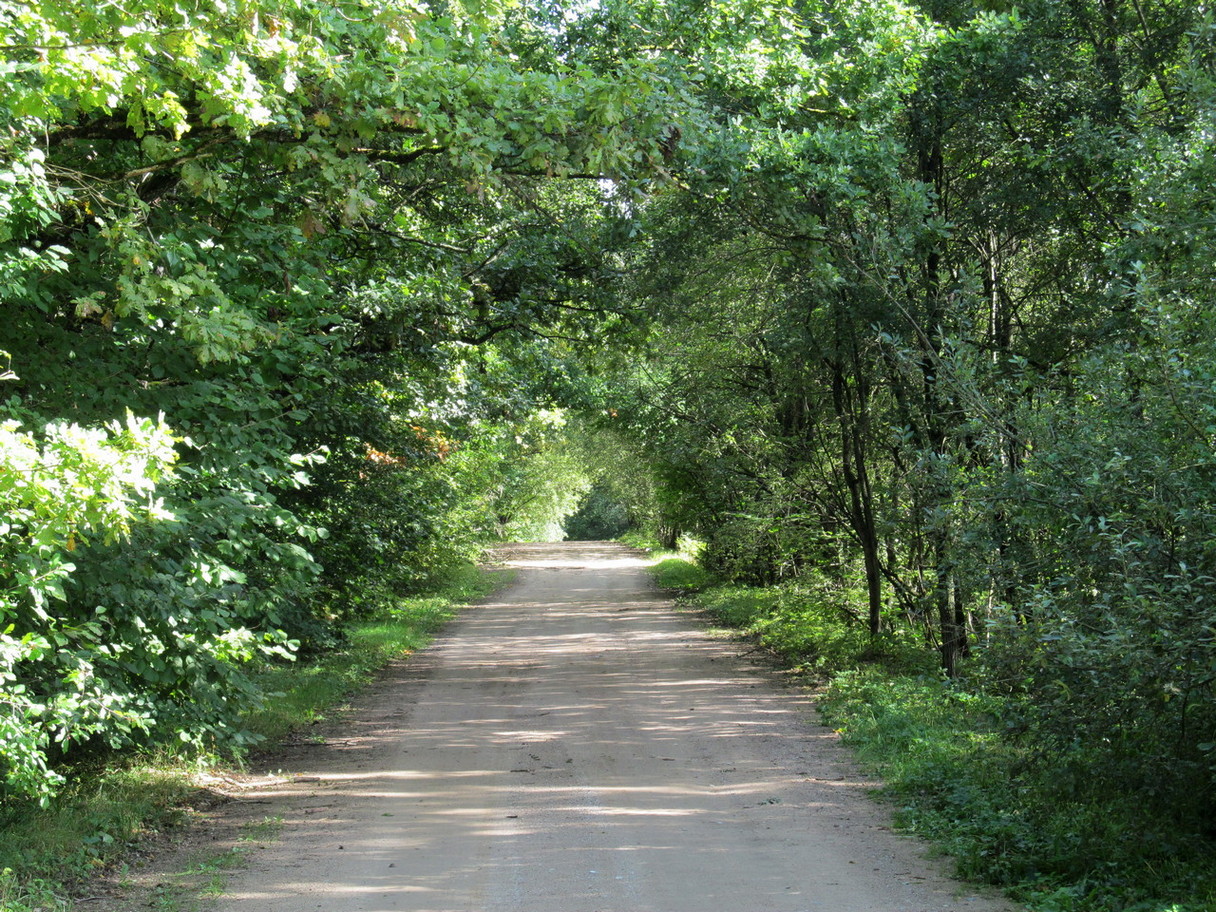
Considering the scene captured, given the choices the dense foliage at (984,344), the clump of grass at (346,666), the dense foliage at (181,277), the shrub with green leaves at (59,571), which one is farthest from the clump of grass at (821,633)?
the shrub with green leaves at (59,571)

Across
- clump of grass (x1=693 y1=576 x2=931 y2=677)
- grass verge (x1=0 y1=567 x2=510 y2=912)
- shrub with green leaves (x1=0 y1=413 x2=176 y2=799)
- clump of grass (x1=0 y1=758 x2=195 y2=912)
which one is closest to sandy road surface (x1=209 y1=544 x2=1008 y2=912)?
grass verge (x1=0 y1=567 x2=510 y2=912)

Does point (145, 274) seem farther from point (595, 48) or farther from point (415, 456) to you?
point (415, 456)

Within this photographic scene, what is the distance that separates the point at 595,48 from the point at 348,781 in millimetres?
7870

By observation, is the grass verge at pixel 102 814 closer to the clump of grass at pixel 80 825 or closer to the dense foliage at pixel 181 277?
the clump of grass at pixel 80 825

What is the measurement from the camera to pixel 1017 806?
22.6ft

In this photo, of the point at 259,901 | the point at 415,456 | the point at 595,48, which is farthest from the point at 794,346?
the point at 259,901

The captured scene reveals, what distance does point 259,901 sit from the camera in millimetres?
5805

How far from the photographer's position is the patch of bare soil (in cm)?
586

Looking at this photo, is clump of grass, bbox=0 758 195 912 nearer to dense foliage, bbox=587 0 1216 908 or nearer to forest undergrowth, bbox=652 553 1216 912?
forest undergrowth, bbox=652 553 1216 912

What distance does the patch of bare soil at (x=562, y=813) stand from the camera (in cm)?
586

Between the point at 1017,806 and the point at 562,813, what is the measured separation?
3.07 metres

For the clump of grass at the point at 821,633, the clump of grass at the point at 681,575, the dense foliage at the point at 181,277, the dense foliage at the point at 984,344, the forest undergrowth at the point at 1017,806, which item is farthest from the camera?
the clump of grass at the point at 681,575

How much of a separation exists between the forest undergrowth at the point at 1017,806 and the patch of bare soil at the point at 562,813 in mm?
297

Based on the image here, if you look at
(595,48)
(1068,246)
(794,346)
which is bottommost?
(794,346)
